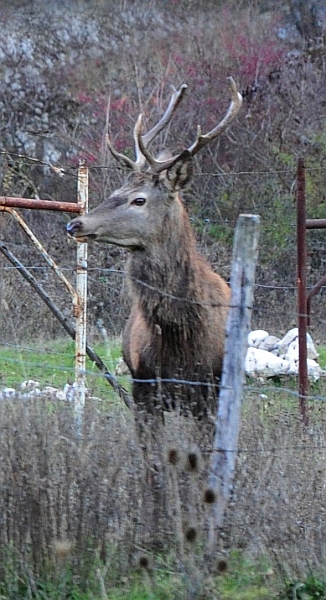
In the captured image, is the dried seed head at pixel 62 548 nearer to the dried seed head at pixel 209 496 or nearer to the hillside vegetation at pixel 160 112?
the dried seed head at pixel 209 496

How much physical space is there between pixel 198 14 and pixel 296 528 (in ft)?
71.2

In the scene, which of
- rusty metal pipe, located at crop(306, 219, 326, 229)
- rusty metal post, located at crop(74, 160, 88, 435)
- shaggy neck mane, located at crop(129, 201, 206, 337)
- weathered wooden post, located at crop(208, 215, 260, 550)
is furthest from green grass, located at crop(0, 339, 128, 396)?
weathered wooden post, located at crop(208, 215, 260, 550)

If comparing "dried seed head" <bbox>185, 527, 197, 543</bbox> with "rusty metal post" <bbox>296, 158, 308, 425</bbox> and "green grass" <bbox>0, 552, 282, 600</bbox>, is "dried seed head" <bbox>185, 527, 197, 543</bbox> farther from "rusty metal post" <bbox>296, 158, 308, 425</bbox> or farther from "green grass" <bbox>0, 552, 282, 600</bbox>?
"rusty metal post" <bbox>296, 158, 308, 425</bbox>

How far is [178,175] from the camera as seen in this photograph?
7617 mm

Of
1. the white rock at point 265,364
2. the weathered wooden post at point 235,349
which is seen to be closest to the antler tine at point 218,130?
the weathered wooden post at point 235,349

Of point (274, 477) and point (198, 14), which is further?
point (198, 14)

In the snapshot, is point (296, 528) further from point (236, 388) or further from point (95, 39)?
point (95, 39)

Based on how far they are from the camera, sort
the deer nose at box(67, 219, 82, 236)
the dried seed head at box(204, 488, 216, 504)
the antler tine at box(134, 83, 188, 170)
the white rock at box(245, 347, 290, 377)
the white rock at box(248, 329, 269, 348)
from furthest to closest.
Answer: the white rock at box(248, 329, 269, 348) → the white rock at box(245, 347, 290, 377) → the antler tine at box(134, 83, 188, 170) → the deer nose at box(67, 219, 82, 236) → the dried seed head at box(204, 488, 216, 504)

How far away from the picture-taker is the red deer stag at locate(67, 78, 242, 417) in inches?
289

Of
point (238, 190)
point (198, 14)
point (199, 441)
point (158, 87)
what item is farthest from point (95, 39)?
point (199, 441)

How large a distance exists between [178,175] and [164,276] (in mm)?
737

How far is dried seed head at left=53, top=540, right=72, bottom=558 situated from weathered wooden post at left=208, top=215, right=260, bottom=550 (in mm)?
732

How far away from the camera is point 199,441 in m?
6.01

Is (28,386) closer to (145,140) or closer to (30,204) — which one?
(30,204)
